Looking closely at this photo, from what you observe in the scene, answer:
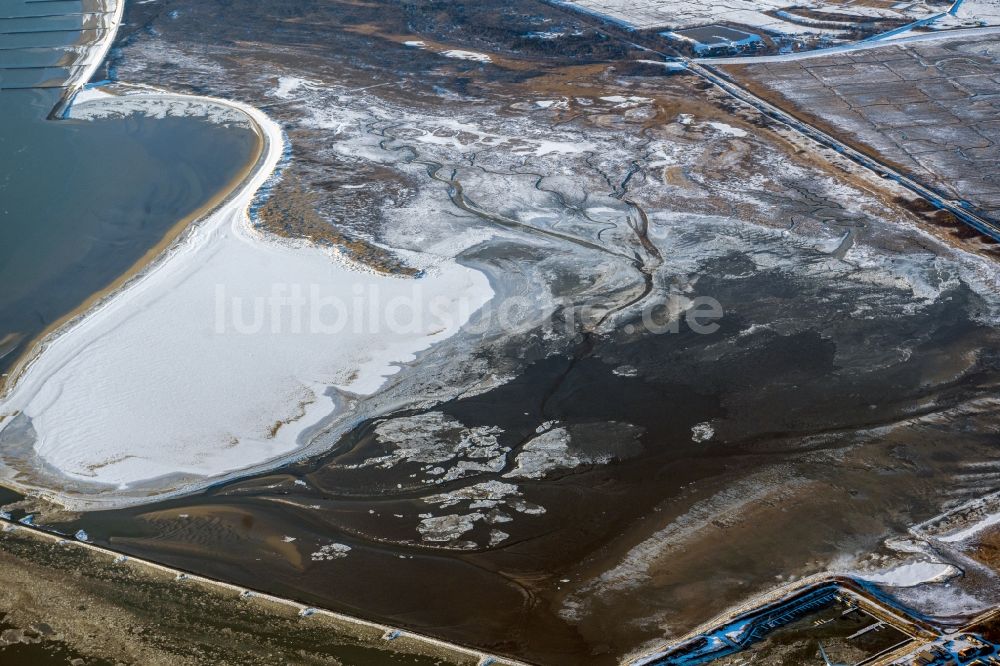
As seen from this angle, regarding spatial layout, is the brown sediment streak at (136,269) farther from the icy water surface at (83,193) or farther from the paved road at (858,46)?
the paved road at (858,46)

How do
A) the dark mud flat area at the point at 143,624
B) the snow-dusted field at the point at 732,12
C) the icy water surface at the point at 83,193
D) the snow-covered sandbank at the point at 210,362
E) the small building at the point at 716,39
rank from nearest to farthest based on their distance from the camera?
the dark mud flat area at the point at 143,624 < the snow-covered sandbank at the point at 210,362 < the icy water surface at the point at 83,193 < the small building at the point at 716,39 < the snow-dusted field at the point at 732,12

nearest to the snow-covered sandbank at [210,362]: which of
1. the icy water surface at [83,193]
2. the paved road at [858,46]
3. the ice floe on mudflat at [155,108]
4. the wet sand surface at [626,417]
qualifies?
the wet sand surface at [626,417]

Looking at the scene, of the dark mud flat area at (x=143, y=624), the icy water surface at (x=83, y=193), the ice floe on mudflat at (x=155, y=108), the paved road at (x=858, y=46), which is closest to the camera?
the dark mud flat area at (x=143, y=624)

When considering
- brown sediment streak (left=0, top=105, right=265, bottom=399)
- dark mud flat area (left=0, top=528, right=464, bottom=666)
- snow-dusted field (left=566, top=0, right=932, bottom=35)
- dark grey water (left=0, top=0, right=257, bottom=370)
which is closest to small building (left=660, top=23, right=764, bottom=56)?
snow-dusted field (left=566, top=0, right=932, bottom=35)

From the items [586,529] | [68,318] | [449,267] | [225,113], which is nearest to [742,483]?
[586,529]

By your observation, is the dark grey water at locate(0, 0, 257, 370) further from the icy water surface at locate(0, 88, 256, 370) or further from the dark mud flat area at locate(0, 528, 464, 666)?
the dark mud flat area at locate(0, 528, 464, 666)

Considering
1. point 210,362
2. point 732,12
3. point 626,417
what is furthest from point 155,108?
point 732,12

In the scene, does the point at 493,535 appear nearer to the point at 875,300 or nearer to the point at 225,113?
the point at 875,300
